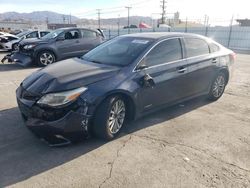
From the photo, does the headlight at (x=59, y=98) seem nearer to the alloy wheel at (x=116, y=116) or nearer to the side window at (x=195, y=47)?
the alloy wheel at (x=116, y=116)

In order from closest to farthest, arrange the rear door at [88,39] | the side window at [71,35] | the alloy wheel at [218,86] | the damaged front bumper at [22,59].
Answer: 1. the alloy wheel at [218,86]
2. the damaged front bumper at [22,59]
3. the side window at [71,35]
4. the rear door at [88,39]

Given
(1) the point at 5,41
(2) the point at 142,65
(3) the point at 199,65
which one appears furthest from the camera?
(1) the point at 5,41

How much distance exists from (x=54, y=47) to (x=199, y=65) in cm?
708

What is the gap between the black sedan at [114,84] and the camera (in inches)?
149

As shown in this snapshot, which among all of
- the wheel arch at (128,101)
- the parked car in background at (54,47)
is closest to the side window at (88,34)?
the parked car in background at (54,47)

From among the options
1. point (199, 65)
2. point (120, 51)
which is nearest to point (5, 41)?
point (120, 51)

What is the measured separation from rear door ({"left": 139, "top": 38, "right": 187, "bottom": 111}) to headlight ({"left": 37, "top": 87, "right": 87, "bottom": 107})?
1176 mm

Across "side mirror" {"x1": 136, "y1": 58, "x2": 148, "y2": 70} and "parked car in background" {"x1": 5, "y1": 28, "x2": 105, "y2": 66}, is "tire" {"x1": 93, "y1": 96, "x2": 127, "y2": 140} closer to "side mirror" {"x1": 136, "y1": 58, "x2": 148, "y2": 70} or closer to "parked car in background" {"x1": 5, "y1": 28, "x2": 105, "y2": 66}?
"side mirror" {"x1": 136, "y1": 58, "x2": 148, "y2": 70}

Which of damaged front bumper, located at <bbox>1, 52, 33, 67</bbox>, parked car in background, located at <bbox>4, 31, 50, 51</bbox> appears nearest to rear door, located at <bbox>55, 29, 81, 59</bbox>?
damaged front bumper, located at <bbox>1, 52, 33, 67</bbox>

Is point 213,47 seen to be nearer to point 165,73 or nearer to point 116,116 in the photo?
point 165,73

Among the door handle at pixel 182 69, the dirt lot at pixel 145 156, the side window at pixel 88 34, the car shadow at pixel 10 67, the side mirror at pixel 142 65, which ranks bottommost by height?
the car shadow at pixel 10 67

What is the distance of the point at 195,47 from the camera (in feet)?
18.6

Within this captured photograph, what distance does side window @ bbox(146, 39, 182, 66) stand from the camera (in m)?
4.70

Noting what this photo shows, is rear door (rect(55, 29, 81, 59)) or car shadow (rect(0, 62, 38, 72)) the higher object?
rear door (rect(55, 29, 81, 59))
